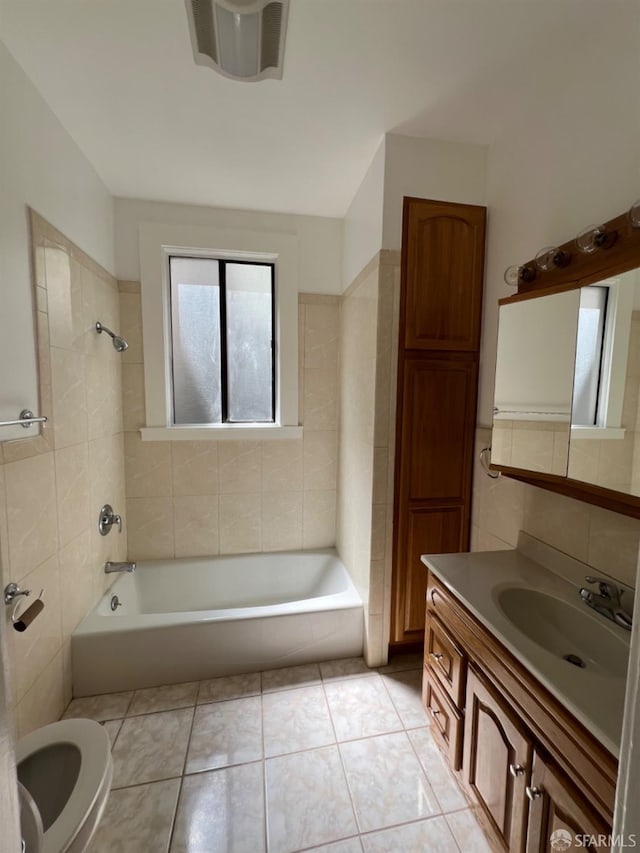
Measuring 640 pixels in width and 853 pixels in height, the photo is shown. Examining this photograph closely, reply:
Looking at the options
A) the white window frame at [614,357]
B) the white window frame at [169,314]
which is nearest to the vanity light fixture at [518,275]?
the white window frame at [614,357]

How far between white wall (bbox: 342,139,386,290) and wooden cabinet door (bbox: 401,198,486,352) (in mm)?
153

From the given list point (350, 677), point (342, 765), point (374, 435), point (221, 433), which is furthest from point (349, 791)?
point (221, 433)

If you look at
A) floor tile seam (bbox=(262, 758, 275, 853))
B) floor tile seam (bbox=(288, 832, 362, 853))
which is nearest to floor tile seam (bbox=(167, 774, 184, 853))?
floor tile seam (bbox=(262, 758, 275, 853))

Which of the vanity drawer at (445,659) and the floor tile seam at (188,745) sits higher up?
the vanity drawer at (445,659)

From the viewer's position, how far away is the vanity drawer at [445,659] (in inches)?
49.7

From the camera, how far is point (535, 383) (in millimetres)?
1389

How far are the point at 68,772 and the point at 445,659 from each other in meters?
1.26

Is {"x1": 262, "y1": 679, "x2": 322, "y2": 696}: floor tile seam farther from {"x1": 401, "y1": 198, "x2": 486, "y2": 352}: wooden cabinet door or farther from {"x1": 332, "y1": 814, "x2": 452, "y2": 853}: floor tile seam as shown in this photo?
{"x1": 401, "y1": 198, "x2": 486, "y2": 352}: wooden cabinet door

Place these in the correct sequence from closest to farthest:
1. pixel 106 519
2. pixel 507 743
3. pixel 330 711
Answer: pixel 507 743, pixel 330 711, pixel 106 519

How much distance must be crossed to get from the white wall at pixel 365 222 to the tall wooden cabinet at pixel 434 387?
0.53 feet

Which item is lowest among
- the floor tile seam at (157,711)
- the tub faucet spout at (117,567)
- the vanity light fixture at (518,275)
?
the floor tile seam at (157,711)

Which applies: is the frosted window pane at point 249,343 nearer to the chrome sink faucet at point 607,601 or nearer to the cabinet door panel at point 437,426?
the cabinet door panel at point 437,426

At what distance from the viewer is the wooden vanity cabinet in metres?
0.78

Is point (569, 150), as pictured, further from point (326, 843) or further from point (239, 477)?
point (326, 843)
